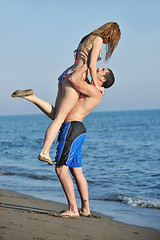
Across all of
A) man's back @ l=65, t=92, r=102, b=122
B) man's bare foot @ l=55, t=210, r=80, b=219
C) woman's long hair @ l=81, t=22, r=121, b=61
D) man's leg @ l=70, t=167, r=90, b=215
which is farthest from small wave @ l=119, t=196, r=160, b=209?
woman's long hair @ l=81, t=22, r=121, b=61

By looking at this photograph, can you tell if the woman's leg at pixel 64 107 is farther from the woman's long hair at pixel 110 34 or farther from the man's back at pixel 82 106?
the woman's long hair at pixel 110 34

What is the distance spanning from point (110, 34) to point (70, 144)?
4.82 feet

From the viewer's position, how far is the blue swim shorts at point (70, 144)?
13.8 ft

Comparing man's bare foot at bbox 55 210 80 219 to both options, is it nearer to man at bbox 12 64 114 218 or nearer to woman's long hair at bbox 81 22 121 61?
man at bbox 12 64 114 218

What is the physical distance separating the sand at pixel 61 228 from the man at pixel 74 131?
0.32 metres

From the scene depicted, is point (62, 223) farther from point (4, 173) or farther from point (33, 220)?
point (4, 173)

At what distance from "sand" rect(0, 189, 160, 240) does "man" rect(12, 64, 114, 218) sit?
0.32m

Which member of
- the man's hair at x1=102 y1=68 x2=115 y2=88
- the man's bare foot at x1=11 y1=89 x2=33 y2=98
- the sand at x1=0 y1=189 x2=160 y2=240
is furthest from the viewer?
the man's hair at x1=102 y1=68 x2=115 y2=88

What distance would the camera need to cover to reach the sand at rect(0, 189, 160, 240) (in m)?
3.19

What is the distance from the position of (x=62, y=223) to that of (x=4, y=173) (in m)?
5.49

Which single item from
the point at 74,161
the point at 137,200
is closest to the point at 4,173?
the point at 137,200

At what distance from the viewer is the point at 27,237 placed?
3062 millimetres

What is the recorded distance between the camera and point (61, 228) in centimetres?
356

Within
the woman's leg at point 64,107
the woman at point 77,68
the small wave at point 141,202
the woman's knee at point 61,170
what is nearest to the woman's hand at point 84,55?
the woman at point 77,68
